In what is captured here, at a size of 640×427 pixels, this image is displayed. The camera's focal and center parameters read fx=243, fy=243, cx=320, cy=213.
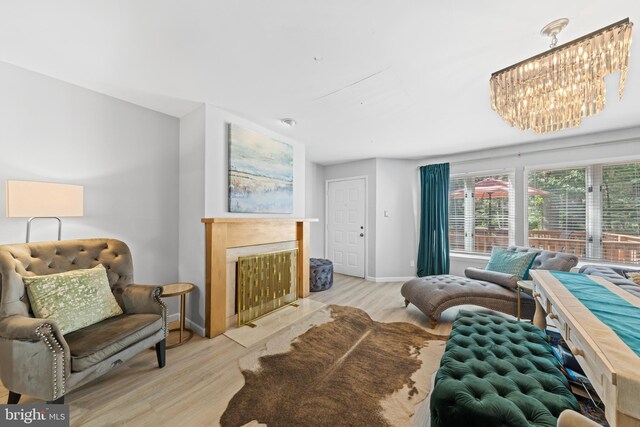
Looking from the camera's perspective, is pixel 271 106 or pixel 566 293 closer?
pixel 566 293

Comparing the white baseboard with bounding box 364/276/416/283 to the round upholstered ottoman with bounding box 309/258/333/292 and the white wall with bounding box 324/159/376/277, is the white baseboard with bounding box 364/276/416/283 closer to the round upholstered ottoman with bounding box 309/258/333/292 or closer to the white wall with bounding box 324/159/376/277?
the white wall with bounding box 324/159/376/277

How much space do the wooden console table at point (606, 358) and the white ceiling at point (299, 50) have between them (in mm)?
1607

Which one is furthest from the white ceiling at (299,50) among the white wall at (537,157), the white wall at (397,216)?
the white wall at (397,216)

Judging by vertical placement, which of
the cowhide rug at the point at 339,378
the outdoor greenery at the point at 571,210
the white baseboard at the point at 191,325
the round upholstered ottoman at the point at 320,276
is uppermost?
the outdoor greenery at the point at 571,210

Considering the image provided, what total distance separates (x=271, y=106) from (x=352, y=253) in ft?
11.1

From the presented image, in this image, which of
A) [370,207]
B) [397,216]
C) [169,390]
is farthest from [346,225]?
[169,390]

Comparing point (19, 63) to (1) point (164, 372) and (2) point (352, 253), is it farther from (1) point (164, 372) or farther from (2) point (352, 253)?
(2) point (352, 253)

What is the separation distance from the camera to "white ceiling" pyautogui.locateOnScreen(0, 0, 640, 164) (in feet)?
4.55

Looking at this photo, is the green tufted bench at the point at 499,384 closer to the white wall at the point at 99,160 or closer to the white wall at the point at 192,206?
the white wall at the point at 192,206

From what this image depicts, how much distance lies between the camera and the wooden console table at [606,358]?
0.69 metres

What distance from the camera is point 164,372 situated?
1.93m

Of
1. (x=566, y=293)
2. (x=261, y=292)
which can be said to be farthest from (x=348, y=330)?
(x=566, y=293)

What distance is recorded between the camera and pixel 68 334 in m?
1.62

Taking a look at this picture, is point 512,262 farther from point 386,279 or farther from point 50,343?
point 50,343
